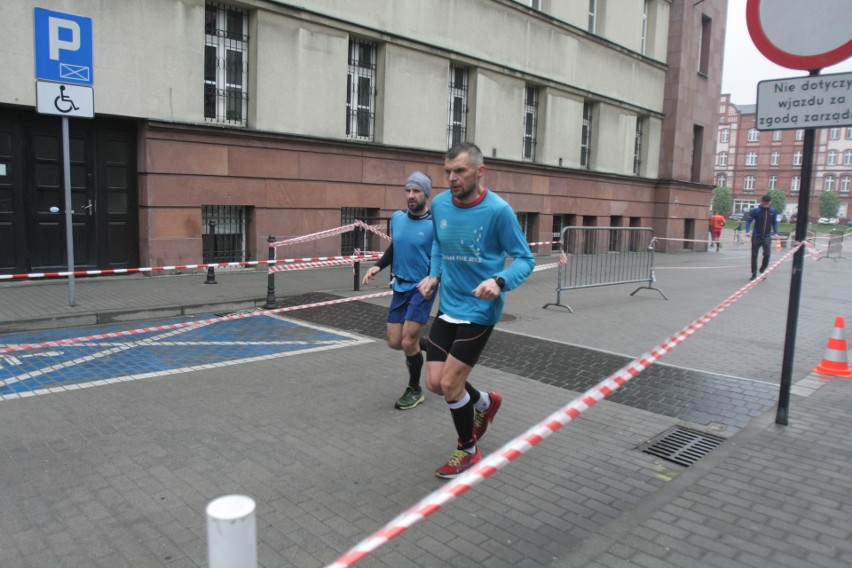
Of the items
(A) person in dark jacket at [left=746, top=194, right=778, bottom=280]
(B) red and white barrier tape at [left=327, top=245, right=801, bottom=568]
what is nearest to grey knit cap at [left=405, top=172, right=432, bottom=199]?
(B) red and white barrier tape at [left=327, top=245, right=801, bottom=568]

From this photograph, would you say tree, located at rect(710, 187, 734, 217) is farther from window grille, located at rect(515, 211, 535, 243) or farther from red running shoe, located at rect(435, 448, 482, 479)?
red running shoe, located at rect(435, 448, 482, 479)

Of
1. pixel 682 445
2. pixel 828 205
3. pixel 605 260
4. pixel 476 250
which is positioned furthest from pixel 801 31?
pixel 828 205

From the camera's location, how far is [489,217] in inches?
160

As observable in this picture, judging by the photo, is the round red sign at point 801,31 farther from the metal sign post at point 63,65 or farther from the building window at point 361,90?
the building window at point 361,90

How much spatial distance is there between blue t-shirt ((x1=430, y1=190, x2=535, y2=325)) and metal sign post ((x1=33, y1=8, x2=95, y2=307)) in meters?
6.71

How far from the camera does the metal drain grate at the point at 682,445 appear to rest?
4660 millimetres

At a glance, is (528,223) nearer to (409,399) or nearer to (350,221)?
(350,221)

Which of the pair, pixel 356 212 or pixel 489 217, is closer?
pixel 489 217

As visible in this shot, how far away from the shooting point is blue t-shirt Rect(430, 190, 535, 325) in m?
4.06

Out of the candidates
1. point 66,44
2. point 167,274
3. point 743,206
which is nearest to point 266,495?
point 66,44

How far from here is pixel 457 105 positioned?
1778cm

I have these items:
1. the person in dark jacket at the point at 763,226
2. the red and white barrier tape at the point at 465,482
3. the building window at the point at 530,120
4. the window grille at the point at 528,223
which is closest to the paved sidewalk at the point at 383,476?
the red and white barrier tape at the point at 465,482

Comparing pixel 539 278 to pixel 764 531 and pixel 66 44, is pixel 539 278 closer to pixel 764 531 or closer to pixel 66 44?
pixel 66 44

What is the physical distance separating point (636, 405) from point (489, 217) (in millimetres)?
2695
